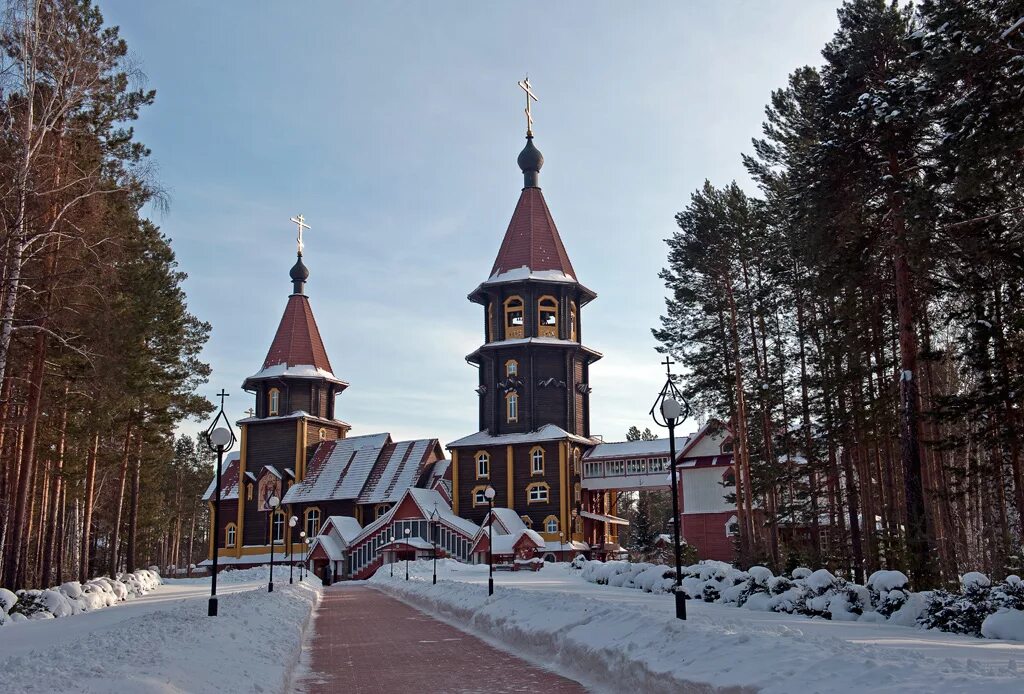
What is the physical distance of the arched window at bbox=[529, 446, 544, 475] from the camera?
45625mm

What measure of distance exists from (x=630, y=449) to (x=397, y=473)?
48.2 ft

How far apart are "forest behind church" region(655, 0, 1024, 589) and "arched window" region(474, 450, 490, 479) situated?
21.3 metres

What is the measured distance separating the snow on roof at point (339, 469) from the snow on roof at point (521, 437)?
795 centimetres

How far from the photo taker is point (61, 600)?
19.0 m

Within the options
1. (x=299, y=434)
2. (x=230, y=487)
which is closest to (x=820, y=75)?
(x=299, y=434)

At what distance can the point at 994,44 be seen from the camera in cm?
1238

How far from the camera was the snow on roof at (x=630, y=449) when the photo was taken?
45594 mm

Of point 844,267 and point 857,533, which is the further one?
point 857,533

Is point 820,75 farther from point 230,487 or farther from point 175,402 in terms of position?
point 230,487

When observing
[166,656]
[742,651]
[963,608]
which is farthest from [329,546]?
[742,651]

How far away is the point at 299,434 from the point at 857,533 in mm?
39357

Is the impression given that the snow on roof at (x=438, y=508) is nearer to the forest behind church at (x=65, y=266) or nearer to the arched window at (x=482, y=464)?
the arched window at (x=482, y=464)

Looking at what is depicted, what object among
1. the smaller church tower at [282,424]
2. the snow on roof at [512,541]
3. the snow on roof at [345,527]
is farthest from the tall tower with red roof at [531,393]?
the smaller church tower at [282,424]

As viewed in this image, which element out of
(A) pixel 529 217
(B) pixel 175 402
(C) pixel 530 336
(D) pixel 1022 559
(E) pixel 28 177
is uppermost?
(A) pixel 529 217
